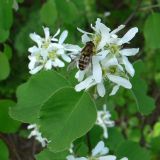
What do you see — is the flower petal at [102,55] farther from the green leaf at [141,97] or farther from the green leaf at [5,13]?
the green leaf at [5,13]

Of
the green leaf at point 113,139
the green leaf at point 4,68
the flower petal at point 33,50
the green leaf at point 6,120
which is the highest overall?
the flower petal at point 33,50

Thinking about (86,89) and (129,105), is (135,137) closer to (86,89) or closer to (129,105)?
(129,105)

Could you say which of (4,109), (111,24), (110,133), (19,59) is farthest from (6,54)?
(111,24)

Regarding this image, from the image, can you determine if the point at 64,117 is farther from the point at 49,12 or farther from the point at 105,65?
the point at 49,12

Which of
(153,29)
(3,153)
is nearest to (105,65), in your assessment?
(3,153)

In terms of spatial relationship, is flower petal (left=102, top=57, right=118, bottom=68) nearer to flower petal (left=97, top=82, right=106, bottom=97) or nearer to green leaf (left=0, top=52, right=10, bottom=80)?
flower petal (left=97, top=82, right=106, bottom=97)

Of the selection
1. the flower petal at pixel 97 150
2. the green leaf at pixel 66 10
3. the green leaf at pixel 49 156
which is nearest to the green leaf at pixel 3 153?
the green leaf at pixel 49 156
